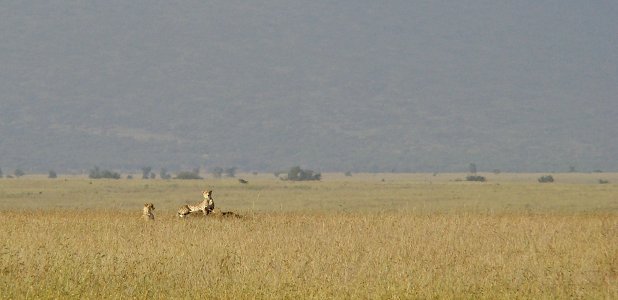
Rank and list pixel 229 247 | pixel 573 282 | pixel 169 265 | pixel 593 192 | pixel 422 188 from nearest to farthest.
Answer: pixel 573 282
pixel 169 265
pixel 229 247
pixel 593 192
pixel 422 188

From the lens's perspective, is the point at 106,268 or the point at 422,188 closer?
the point at 106,268

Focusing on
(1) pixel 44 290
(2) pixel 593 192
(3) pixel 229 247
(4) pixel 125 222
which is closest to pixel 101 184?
(2) pixel 593 192

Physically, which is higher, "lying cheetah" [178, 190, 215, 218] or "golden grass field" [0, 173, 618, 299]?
"lying cheetah" [178, 190, 215, 218]

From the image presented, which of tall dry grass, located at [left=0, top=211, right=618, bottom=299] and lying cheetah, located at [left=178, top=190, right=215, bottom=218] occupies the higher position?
lying cheetah, located at [left=178, top=190, right=215, bottom=218]

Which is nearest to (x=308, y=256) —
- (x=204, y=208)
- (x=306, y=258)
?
A: (x=306, y=258)

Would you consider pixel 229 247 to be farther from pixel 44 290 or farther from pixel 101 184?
pixel 101 184

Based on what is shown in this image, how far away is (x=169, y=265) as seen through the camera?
660 inches

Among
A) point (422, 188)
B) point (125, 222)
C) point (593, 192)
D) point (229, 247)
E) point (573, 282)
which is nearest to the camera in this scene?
point (573, 282)

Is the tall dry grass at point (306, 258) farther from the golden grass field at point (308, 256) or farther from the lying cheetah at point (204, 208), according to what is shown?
the lying cheetah at point (204, 208)

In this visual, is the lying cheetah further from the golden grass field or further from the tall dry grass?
the tall dry grass

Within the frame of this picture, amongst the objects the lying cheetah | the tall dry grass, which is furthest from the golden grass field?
the lying cheetah

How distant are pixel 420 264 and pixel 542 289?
9.37ft

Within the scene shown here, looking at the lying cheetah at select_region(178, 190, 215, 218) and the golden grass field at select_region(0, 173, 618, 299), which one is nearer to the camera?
the golden grass field at select_region(0, 173, 618, 299)

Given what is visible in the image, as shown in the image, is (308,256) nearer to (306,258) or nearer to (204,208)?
(306,258)
